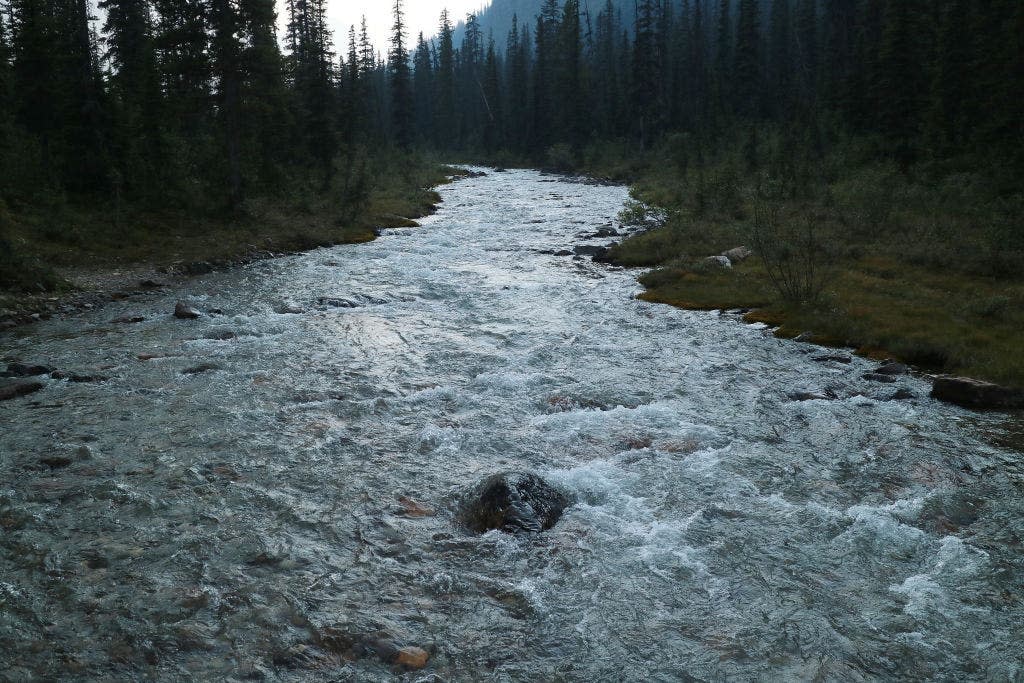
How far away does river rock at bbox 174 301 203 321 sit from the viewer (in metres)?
14.9

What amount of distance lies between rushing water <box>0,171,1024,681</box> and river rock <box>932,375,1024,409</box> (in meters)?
0.38

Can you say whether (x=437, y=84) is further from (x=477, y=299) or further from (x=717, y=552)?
(x=717, y=552)

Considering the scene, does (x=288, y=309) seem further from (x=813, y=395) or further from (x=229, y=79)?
(x=229, y=79)

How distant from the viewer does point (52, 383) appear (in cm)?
1065

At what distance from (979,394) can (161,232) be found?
24.2 meters

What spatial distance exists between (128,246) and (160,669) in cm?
2006

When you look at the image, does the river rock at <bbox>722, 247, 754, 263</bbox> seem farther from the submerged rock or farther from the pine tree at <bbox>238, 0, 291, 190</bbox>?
the pine tree at <bbox>238, 0, 291, 190</bbox>

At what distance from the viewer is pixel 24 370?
11.0 meters

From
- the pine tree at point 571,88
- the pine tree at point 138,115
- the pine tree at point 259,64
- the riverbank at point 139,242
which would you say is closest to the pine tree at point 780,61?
the pine tree at point 571,88

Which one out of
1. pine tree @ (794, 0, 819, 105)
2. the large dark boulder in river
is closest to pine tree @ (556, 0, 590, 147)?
pine tree @ (794, 0, 819, 105)

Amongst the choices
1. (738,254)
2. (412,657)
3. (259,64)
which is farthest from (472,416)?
(259,64)

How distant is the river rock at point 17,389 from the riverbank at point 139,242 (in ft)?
14.8

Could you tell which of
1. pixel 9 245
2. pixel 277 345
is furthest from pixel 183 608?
pixel 9 245

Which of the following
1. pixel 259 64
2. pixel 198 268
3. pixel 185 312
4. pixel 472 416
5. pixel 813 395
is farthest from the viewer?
pixel 259 64
